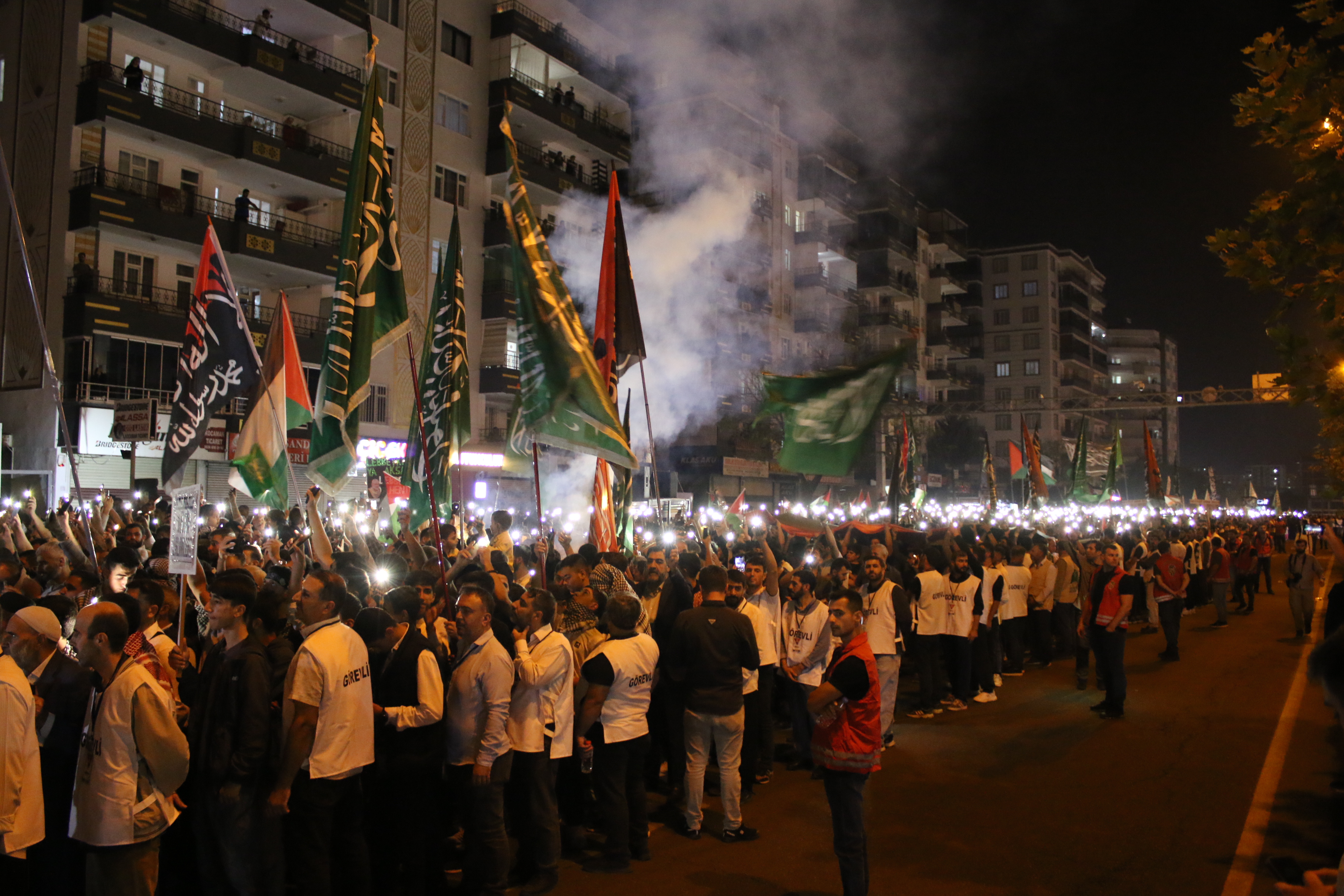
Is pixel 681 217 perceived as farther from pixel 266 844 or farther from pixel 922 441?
pixel 266 844

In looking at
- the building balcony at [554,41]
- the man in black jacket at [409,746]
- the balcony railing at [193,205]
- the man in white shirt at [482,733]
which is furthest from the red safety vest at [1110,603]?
the building balcony at [554,41]

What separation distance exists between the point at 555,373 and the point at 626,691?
3.09 metres

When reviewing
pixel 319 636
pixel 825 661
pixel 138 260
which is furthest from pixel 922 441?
pixel 319 636

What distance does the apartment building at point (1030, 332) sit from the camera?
82812mm

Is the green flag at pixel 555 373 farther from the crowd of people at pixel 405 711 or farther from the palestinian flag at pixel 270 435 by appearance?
the palestinian flag at pixel 270 435

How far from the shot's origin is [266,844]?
461cm

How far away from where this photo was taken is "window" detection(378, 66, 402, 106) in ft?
101

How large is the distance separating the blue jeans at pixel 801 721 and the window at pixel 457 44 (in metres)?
30.3

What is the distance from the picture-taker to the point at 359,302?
823 cm

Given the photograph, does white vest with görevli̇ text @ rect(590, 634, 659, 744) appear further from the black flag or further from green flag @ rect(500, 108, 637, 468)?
the black flag

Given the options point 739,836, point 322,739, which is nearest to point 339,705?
point 322,739

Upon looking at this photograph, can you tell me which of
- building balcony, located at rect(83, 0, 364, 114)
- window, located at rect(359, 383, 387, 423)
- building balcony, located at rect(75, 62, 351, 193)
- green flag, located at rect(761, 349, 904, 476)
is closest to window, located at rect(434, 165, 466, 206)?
building balcony, located at rect(75, 62, 351, 193)

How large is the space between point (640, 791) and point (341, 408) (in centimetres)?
398

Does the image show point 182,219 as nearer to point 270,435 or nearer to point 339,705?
point 270,435
